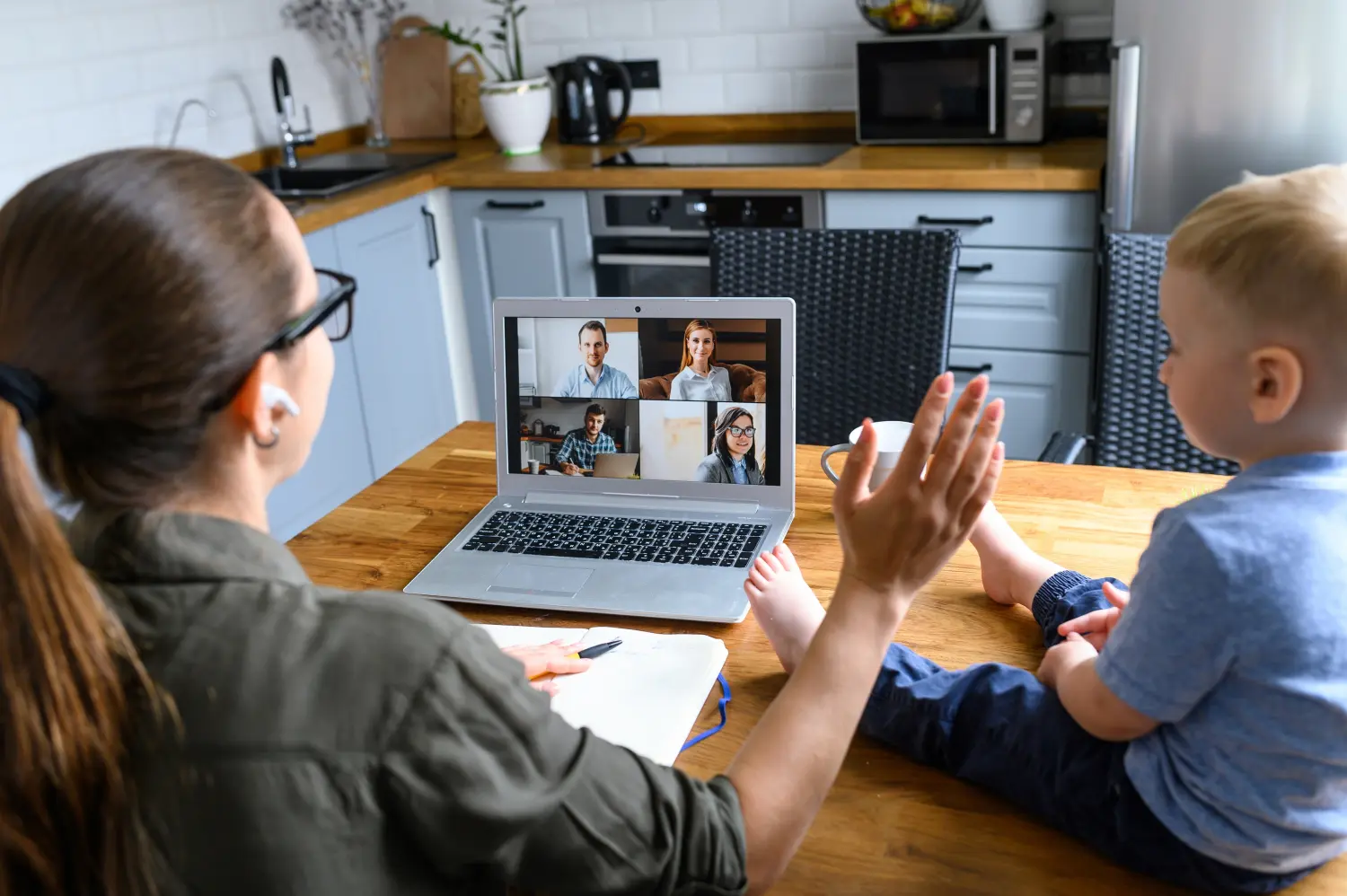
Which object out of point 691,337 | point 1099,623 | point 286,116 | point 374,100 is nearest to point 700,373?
point 691,337

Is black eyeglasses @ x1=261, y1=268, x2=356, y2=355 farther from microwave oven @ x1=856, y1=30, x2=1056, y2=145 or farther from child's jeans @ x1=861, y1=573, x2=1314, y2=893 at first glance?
microwave oven @ x1=856, y1=30, x2=1056, y2=145

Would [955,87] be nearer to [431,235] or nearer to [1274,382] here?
[431,235]

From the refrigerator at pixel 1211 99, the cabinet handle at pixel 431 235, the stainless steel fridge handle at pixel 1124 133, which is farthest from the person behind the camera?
the cabinet handle at pixel 431 235

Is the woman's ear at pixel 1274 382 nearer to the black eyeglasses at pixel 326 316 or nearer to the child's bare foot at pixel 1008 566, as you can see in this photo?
the child's bare foot at pixel 1008 566

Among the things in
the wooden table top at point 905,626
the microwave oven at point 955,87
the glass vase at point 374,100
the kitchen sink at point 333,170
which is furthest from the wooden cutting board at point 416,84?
the wooden table top at point 905,626

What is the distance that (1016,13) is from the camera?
9.95ft

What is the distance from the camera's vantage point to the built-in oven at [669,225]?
10.0ft

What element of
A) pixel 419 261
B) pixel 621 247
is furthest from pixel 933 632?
pixel 419 261

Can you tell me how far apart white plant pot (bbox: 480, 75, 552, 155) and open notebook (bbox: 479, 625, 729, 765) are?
103 inches

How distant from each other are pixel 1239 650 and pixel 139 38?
3.13 m

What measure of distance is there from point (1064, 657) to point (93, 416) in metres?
0.73

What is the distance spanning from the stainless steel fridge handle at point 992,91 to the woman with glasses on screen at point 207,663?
8.37ft

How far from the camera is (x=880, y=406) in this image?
2.04m

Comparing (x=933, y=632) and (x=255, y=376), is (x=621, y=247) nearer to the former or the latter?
(x=933, y=632)
